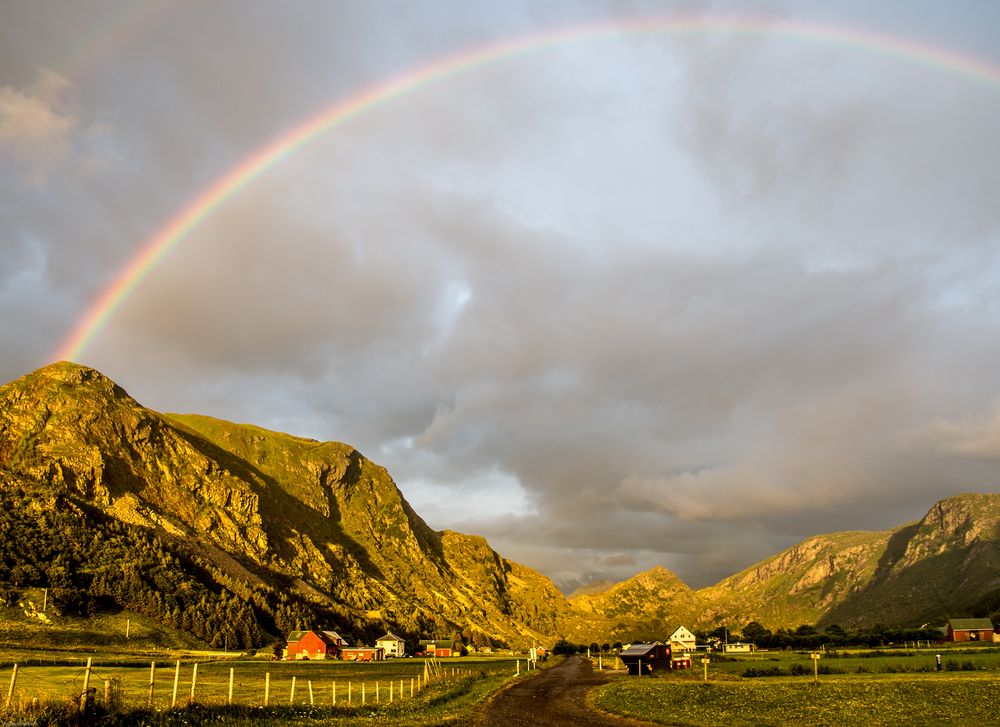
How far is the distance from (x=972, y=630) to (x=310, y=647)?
179 meters

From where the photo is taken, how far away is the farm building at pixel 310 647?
589 ft

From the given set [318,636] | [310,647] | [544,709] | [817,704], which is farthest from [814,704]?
[318,636]

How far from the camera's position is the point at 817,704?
41.5 m

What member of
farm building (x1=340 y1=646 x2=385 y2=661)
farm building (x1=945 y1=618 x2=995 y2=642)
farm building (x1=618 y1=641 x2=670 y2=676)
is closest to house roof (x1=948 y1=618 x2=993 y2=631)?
farm building (x1=945 y1=618 x2=995 y2=642)

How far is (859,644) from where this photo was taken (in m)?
199

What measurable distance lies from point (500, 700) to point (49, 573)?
588 feet

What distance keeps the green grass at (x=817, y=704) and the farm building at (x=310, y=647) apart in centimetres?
14622

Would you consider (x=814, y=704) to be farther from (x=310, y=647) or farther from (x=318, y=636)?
(x=318, y=636)

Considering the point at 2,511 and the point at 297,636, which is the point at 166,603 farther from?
the point at 2,511

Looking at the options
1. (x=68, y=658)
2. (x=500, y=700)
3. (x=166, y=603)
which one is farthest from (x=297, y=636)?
(x=500, y=700)

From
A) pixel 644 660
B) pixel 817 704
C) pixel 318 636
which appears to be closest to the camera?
pixel 817 704

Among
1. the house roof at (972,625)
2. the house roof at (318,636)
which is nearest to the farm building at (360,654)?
the house roof at (318,636)

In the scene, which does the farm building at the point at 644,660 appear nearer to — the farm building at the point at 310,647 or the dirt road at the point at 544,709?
the dirt road at the point at 544,709

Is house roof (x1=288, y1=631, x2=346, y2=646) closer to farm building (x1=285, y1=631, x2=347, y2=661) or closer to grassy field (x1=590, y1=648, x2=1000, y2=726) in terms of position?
farm building (x1=285, y1=631, x2=347, y2=661)
